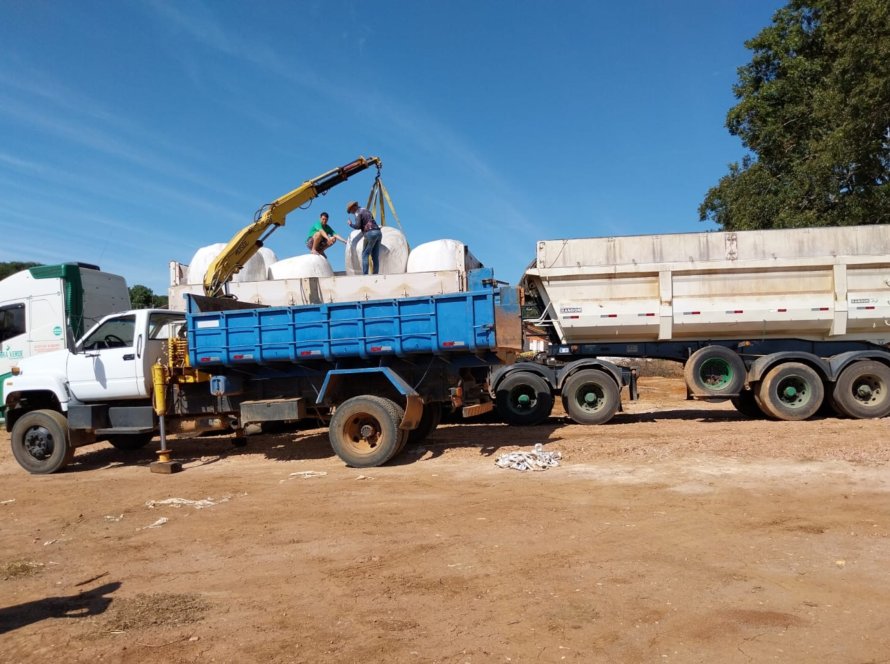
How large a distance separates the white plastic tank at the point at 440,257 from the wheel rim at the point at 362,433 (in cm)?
376

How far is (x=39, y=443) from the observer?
29.4 feet

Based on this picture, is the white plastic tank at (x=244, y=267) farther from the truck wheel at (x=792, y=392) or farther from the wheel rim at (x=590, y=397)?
the truck wheel at (x=792, y=392)

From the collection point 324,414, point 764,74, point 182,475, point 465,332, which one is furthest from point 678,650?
point 764,74

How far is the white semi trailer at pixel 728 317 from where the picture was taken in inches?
415

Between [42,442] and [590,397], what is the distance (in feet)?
28.4

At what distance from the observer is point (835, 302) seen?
10672 mm

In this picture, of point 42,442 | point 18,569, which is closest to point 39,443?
point 42,442

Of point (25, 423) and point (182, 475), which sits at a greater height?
point (25, 423)

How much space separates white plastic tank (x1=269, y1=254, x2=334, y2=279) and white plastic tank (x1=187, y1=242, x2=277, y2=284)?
1.74 feet

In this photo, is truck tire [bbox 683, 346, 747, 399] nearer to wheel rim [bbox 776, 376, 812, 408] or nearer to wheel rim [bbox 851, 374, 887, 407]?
wheel rim [bbox 776, 376, 812, 408]

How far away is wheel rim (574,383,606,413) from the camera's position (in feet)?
36.1

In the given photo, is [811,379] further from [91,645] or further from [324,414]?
[91,645]

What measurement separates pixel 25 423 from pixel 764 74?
884 inches

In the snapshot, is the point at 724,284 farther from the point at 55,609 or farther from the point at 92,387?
the point at 55,609
